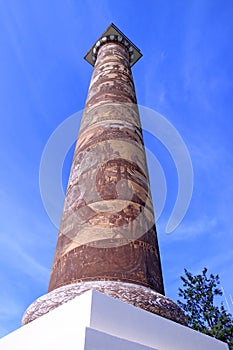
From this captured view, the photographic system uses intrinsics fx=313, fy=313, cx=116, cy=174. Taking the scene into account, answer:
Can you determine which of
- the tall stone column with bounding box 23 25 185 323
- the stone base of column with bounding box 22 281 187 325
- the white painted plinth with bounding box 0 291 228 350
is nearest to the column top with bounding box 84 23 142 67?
the tall stone column with bounding box 23 25 185 323

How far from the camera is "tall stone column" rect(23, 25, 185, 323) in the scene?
9.73ft

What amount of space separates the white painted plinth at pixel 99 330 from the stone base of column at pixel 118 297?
0.62 ft

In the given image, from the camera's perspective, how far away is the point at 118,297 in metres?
2.76

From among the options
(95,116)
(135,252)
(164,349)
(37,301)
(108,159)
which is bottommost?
(164,349)

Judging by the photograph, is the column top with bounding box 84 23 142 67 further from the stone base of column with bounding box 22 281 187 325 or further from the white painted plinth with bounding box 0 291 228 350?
the white painted plinth with bounding box 0 291 228 350

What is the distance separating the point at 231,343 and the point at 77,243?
1221 centimetres

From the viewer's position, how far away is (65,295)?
288 centimetres

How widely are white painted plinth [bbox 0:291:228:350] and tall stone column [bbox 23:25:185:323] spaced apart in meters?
0.25

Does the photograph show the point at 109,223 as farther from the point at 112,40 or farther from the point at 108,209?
the point at 112,40

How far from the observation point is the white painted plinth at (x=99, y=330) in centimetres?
209

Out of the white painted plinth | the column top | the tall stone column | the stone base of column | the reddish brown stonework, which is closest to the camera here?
the white painted plinth

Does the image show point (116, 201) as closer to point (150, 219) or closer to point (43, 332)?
point (150, 219)

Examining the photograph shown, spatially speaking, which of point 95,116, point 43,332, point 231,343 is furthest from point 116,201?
point 231,343

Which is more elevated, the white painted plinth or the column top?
the column top
